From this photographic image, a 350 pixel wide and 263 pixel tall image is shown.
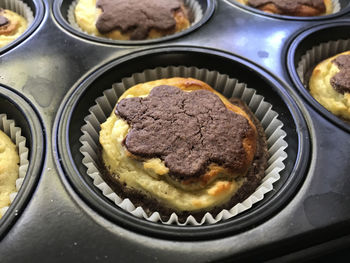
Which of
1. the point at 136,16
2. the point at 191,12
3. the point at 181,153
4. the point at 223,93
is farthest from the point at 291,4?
the point at 181,153

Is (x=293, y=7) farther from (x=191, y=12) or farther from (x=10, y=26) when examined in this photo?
(x=10, y=26)

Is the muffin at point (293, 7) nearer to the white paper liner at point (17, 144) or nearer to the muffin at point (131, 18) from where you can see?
the muffin at point (131, 18)

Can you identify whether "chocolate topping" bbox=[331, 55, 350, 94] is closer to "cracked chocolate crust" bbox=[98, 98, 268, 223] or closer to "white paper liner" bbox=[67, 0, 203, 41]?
"cracked chocolate crust" bbox=[98, 98, 268, 223]

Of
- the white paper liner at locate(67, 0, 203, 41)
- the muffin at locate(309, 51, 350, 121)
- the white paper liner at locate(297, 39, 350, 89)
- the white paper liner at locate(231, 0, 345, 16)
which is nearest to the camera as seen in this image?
the muffin at locate(309, 51, 350, 121)

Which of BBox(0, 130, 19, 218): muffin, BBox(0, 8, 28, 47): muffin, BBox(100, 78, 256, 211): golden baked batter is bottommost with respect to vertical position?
BBox(0, 130, 19, 218): muffin

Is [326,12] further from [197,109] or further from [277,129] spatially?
[197,109]

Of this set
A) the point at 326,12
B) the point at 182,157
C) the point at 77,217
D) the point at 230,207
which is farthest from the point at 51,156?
the point at 326,12

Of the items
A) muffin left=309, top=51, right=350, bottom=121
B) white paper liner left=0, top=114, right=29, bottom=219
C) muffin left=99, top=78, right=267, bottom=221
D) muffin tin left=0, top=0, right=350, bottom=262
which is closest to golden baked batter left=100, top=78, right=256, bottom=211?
muffin left=99, top=78, right=267, bottom=221
